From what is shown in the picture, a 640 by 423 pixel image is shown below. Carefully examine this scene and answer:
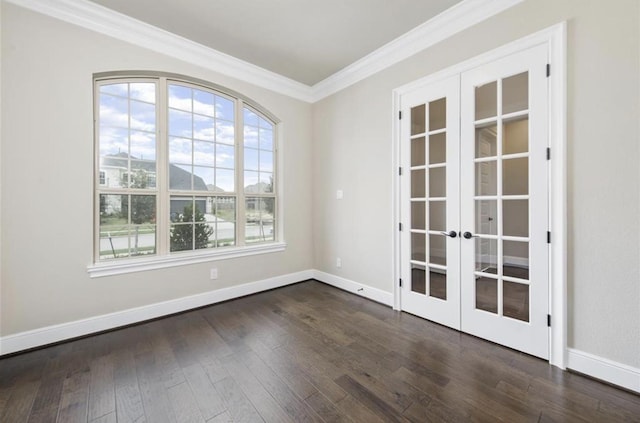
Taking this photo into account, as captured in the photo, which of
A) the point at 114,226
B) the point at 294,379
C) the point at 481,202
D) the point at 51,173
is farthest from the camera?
the point at 114,226

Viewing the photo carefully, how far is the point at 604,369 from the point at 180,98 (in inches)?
176

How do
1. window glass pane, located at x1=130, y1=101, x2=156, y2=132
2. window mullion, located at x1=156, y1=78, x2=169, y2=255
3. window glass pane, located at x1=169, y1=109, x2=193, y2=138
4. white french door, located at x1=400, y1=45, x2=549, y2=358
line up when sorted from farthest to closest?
window glass pane, located at x1=169, y1=109, x2=193, y2=138
window mullion, located at x1=156, y1=78, x2=169, y2=255
window glass pane, located at x1=130, y1=101, x2=156, y2=132
white french door, located at x1=400, y1=45, x2=549, y2=358

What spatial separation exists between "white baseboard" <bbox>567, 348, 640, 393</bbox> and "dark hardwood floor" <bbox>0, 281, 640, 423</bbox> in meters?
0.08

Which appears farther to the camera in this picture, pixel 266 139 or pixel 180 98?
pixel 266 139

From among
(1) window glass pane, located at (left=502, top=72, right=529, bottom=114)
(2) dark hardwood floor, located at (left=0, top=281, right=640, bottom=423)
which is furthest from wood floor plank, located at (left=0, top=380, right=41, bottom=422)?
(1) window glass pane, located at (left=502, top=72, right=529, bottom=114)

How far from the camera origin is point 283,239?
3887 millimetres

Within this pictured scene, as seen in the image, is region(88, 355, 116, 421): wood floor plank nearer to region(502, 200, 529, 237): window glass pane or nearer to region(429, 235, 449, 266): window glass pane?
region(429, 235, 449, 266): window glass pane

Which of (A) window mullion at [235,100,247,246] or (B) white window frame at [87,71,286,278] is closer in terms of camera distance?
(B) white window frame at [87,71,286,278]

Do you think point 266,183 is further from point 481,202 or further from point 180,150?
point 481,202

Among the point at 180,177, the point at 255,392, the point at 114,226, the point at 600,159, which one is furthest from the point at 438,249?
the point at 114,226

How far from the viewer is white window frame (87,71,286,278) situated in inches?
100

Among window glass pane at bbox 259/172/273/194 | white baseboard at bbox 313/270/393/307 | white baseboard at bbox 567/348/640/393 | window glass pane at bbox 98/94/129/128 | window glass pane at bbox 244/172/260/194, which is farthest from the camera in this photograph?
window glass pane at bbox 259/172/273/194

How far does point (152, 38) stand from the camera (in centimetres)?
272

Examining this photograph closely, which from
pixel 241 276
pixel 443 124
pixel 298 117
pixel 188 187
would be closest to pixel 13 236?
pixel 188 187
